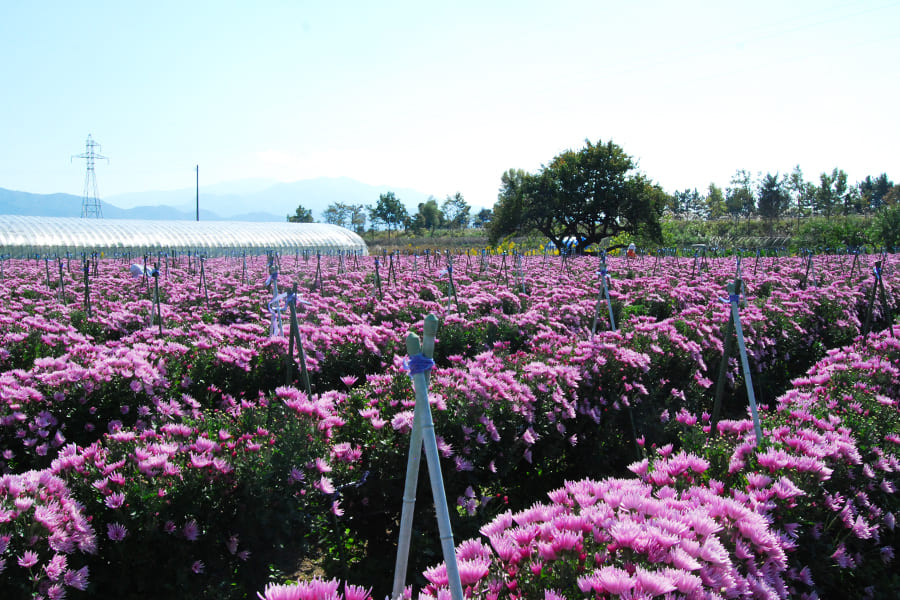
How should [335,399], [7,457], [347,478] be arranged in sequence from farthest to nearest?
[335,399]
[7,457]
[347,478]

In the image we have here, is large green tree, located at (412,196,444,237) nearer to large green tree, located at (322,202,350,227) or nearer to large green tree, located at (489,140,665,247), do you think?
large green tree, located at (322,202,350,227)

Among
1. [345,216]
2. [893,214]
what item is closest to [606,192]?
[893,214]

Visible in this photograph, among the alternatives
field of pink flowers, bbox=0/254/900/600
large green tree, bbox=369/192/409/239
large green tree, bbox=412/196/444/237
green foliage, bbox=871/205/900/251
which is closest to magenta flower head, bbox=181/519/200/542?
field of pink flowers, bbox=0/254/900/600

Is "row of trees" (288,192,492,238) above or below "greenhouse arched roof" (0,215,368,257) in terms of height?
above

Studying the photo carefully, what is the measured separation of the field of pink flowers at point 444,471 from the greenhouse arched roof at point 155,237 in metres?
25.5

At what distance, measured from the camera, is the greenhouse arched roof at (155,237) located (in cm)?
3070

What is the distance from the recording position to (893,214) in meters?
28.2

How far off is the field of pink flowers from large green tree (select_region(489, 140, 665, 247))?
32.2m

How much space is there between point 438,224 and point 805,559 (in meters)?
90.6

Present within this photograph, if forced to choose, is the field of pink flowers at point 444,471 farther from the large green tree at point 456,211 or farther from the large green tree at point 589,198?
the large green tree at point 456,211

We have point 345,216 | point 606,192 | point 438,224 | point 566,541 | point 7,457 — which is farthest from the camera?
point 345,216

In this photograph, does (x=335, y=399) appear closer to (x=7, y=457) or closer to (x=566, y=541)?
(x=7, y=457)

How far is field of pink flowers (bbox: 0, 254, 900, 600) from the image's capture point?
1985 mm

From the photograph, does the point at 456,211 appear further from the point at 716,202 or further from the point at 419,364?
the point at 419,364
